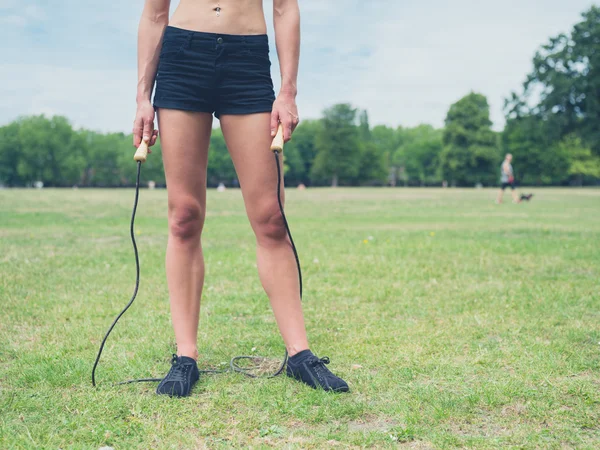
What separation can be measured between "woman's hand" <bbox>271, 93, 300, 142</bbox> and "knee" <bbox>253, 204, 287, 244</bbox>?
406mm

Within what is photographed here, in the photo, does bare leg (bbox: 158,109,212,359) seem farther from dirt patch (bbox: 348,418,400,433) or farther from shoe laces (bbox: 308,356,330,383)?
dirt patch (bbox: 348,418,400,433)

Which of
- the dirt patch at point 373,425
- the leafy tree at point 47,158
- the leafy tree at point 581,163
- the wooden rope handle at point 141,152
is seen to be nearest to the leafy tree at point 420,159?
the leafy tree at point 581,163

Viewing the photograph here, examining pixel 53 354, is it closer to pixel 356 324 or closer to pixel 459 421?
pixel 356 324

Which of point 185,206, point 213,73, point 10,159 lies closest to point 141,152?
point 185,206

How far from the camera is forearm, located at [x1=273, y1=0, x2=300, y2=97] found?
3.28 metres

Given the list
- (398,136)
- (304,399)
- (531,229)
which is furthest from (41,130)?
(304,399)

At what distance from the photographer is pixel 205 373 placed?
337 centimetres

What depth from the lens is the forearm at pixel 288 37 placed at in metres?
3.28

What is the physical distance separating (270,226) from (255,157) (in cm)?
39

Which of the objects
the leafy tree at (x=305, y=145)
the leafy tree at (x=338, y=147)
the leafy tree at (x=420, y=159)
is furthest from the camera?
the leafy tree at (x=420, y=159)

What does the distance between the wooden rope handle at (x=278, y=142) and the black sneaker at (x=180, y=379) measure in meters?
1.21

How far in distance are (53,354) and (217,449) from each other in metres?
1.77

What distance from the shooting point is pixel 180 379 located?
9.98ft

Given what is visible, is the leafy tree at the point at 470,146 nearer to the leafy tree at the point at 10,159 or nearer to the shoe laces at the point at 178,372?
the leafy tree at the point at 10,159
